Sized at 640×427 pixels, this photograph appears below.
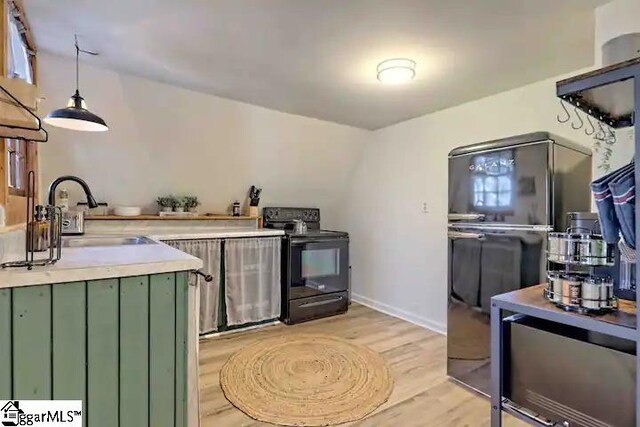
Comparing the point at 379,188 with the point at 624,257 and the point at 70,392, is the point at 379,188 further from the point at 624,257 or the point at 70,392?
the point at 70,392

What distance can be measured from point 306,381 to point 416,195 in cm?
220

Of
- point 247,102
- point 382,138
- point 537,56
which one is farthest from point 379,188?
point 537,56

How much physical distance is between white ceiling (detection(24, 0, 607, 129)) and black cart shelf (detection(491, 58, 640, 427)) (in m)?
0.57

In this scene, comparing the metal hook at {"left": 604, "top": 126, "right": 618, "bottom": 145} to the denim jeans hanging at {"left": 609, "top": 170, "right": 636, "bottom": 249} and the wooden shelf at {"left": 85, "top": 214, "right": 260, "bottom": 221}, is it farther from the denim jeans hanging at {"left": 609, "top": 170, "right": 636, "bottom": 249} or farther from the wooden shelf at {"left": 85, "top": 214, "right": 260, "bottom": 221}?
the wooden shelf at {"left": 85, "top": 214, "right": 260, "bottom": 221}

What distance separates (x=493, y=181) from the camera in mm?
2271

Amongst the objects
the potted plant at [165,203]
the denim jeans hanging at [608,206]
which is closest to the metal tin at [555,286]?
the denim jeans hanging at [608,206]

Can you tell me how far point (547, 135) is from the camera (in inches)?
79.8

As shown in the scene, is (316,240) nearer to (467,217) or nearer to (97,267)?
(467,217)

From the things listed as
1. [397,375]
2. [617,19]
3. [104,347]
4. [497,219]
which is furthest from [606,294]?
[104,347]

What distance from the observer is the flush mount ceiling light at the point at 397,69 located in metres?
2.35

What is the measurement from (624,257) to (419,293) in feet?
7.91

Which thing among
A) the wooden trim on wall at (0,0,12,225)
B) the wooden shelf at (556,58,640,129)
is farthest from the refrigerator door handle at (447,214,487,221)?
the wooden trim on wall at (0,0,12,225)

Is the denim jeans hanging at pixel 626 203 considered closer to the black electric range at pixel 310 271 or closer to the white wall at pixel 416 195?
the white wall at pixel 416 195

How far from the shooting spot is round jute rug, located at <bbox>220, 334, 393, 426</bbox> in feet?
6.95
